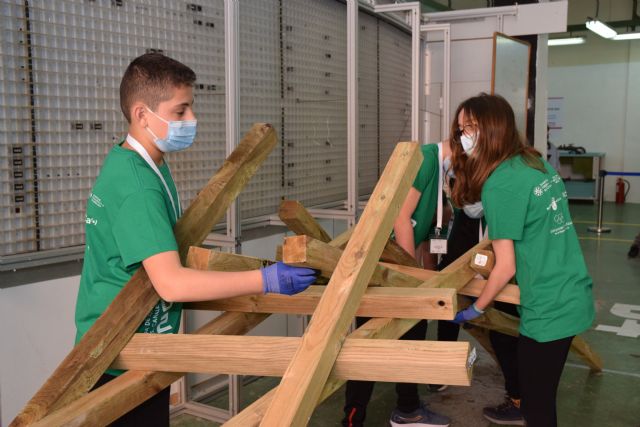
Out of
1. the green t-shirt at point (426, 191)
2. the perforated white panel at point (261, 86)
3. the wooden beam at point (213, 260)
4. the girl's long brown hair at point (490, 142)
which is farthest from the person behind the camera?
the perforated white panel at point (261, 86)

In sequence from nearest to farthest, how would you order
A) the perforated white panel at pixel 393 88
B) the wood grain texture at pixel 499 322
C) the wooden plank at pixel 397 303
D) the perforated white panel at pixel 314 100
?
1. the wooden plank at pixel 397 303
2. the wood grain texture at pixel 499 322
3. the perforated white panel at pixel 314 100
4. the perforated white panel at pixel 393 88

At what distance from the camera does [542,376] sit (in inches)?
89.7

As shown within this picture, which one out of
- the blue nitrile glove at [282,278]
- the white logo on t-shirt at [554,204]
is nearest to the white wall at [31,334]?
the blue nitrile glove at [282,278]

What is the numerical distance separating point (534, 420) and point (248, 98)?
8.05 feet

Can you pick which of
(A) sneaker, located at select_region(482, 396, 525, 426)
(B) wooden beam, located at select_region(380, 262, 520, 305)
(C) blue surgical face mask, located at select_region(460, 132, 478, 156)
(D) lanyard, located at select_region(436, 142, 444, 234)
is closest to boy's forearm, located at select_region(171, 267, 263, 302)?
(B) wooden beam, located at select_region(380, 262, 520, 305)

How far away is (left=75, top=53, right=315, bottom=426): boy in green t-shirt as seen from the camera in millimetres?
1500

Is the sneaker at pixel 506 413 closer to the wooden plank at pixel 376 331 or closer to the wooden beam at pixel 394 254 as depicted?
the wooden plank at pixel 376 331

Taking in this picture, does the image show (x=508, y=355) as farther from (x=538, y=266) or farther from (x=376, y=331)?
(x=376, y=331)

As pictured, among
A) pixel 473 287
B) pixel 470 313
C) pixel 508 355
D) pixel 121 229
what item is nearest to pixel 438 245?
pixel 473 287

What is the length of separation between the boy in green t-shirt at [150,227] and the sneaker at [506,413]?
2.18m

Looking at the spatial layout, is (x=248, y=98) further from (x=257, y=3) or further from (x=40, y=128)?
(x=40, y=128)

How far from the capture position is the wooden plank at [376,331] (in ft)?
4.56

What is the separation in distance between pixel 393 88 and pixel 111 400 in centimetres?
481

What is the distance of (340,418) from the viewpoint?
344 centimetres
